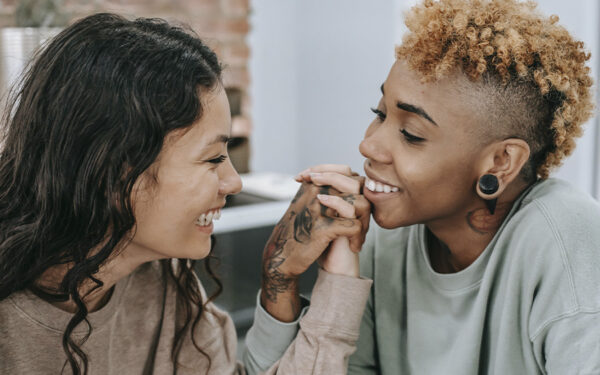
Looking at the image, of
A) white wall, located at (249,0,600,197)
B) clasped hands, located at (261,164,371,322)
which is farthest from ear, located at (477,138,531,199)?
white wall, located at (249,0,600,197)

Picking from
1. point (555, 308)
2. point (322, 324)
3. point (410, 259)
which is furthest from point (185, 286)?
point (555, 308)

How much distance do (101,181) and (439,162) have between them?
0.52 meters

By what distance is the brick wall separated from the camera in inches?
96.3

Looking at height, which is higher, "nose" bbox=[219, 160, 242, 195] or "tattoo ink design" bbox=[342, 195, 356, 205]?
"nose" bbox=[219, 160, 242, 195]

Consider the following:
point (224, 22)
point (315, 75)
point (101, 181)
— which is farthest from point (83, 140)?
point (315, 75)

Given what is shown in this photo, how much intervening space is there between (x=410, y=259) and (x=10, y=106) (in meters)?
0.74

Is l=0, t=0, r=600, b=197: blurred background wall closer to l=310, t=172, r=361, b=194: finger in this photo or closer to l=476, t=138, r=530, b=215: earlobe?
l=310, t=172, r=361, b=194: finger

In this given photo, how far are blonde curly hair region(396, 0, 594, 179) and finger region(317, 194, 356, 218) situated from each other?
0.84ft

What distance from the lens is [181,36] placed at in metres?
0.93

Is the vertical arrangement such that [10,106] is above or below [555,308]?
above

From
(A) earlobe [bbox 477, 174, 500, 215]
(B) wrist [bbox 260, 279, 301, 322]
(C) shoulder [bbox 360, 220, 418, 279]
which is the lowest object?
(B) wrist [bbox 260, 279, 301, 322]

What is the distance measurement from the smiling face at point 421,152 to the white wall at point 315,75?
69.1 inches

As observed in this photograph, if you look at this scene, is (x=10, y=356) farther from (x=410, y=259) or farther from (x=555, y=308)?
(x=555, y=308)

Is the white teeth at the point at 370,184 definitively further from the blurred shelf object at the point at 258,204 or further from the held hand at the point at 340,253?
the blurred shelf object at the point at 258,204
